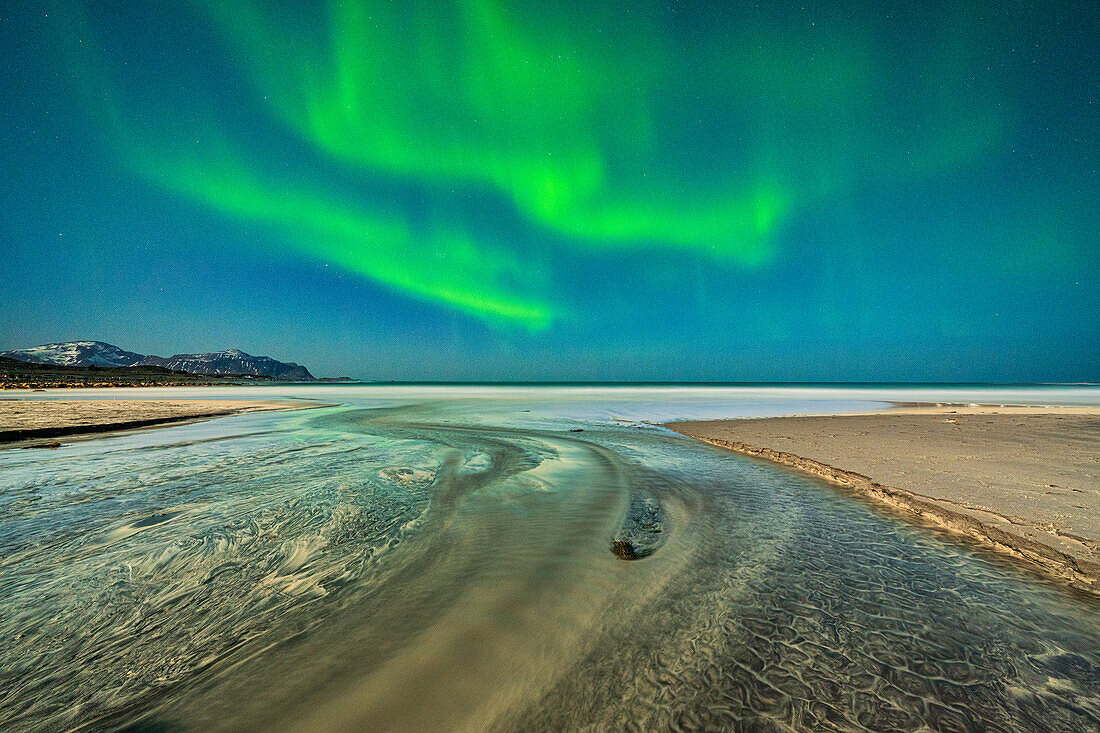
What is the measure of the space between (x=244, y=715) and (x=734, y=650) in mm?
3418

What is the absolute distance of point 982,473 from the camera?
8367 millimetres

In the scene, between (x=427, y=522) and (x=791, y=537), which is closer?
(x=791, y=537)

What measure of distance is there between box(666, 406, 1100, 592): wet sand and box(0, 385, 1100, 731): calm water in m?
0.89

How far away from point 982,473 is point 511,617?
35.0 feet

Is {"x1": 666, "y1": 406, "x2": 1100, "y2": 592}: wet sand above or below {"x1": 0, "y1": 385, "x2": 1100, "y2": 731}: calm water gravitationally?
above

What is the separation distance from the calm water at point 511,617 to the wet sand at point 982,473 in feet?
2.92

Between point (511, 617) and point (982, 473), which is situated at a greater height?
point (982, 473)

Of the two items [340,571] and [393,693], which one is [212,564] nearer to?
[340,571]

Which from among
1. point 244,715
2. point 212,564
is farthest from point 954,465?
point 212,564

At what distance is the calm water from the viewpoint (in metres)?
2.54

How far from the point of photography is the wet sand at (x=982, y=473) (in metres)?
Result: 5.04

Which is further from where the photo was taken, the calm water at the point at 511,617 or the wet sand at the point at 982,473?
the wet sand at the point at 982,473

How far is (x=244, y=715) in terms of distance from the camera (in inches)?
95.6

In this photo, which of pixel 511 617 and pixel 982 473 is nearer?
pixel 511 617
